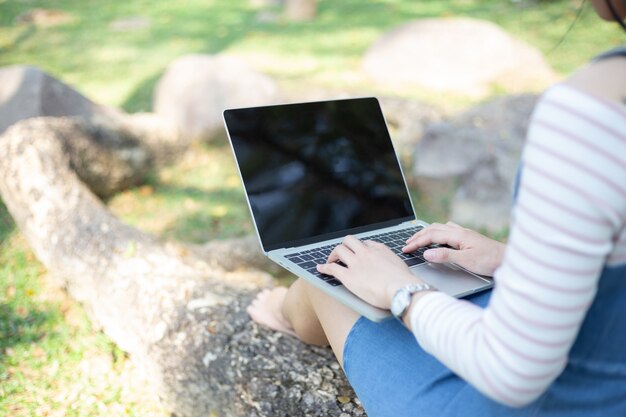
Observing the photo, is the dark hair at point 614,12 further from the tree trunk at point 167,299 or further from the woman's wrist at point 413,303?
the tree trunk at point 167,299

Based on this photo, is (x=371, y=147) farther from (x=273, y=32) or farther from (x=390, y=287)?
(x=273, y=32)

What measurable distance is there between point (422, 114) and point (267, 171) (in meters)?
3.70

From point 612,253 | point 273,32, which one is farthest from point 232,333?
point 273,32

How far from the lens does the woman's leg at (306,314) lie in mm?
1645

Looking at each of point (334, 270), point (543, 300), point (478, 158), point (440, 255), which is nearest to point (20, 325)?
point (334, 270)

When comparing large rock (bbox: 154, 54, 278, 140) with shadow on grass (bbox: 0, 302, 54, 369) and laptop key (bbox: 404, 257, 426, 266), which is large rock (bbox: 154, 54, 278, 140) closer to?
shadow on grass (bbox: 0, 302, 54, 369)

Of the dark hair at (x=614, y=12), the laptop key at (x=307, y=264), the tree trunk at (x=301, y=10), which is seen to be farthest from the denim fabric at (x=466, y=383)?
the tree trunk at (x=301, y=10)

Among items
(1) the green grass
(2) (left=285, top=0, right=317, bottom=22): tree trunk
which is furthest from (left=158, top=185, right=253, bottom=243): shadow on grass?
(2) (left=285, top=0, right=317, bottom=22): tree trunk

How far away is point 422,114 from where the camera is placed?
214 inches

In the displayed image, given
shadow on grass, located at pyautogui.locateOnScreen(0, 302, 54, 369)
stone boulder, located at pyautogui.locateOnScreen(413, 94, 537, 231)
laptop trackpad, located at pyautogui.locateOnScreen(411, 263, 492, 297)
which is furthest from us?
stone boulder, located at pyautogui.locateOnScreen(413, 94, 537, 231)

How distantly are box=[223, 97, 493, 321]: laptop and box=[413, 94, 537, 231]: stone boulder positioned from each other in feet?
8.01

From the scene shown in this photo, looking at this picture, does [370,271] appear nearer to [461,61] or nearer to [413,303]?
[413,303]

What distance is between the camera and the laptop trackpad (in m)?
1.60

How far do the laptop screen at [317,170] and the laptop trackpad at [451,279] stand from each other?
0.40 meters
